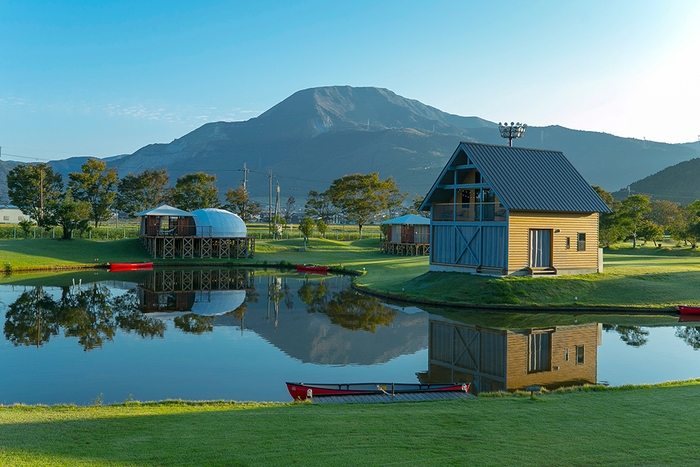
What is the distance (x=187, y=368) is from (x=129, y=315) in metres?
10.5

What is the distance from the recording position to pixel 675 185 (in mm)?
136500

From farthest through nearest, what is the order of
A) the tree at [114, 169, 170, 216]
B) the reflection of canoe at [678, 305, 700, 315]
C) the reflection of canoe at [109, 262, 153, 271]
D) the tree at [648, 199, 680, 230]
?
the tree at [648, 199, 680, 230]
the tree at [114, 169, 170, 216]
the reflection of canoe at [109, 262, 153, 271]
the reflection of canoe at [678, 305, 700, 315]

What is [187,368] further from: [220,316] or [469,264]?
[469,264]

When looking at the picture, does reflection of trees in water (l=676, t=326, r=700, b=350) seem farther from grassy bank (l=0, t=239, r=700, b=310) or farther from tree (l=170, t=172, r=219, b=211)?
tree (l=170, t=172, r=219, b=211)

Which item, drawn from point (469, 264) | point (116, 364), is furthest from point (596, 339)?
point (116, 364)

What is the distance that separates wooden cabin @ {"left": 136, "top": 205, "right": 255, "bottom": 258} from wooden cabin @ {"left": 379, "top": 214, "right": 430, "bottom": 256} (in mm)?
13845

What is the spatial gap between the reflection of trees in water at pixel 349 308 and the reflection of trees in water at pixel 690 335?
1109cm

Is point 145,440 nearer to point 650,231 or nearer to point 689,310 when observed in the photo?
point 689,310

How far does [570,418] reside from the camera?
429 inches

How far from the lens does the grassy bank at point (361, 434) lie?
8.38 meters

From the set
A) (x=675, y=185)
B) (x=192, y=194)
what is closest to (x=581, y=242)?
(x=192, y=194)

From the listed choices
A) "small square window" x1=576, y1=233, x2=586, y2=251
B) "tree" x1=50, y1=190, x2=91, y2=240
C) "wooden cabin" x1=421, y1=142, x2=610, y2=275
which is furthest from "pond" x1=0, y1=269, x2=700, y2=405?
"tree" x1=50, y1=190, x2=91, y2=240

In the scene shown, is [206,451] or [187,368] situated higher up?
[206,451]

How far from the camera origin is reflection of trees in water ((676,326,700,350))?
71.2ft
